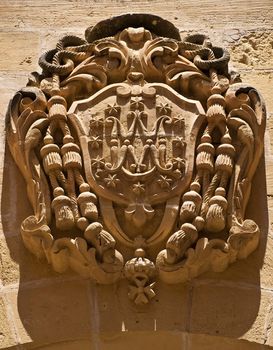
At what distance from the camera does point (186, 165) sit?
3.95 m

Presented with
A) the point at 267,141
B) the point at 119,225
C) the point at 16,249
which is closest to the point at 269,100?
the point at 267,141

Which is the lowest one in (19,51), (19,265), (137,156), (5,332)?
(5,332)

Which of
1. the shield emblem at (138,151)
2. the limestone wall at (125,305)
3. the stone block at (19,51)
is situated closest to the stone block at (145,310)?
the limestone wall at (125,305)

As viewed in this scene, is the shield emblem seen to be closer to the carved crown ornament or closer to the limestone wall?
the carved crown ornament

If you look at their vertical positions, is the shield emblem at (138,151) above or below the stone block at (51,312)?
above

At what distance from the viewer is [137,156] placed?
3973 millimetres

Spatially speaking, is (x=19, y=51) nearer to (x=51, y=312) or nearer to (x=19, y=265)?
(x=19, y=265)

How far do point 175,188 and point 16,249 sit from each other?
0.61 meters

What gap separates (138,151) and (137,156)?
0.02 metres

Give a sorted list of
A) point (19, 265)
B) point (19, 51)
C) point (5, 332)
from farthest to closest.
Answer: point (19, 51), point (19, 265), point (5, 332)

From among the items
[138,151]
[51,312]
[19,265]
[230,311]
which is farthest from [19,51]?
[230,311]

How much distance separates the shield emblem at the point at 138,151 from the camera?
387 cm

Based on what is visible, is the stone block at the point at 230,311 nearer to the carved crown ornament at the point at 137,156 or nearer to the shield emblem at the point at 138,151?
the carved crown ornament at the point at 137,156

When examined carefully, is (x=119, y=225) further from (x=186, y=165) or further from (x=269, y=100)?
(x=269, y=100)
